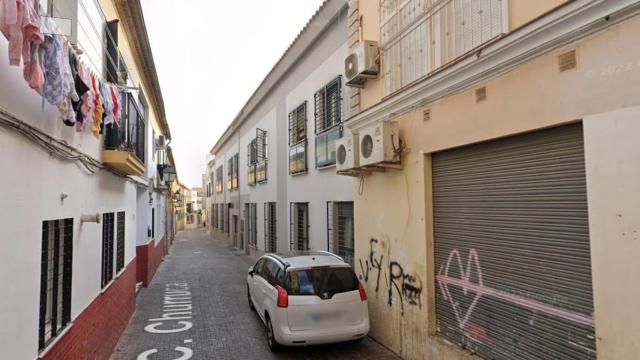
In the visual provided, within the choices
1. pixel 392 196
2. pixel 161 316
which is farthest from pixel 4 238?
pixel 161 316

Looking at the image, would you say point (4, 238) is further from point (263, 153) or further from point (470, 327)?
point (263, 153)

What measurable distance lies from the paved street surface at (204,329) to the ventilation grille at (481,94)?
429cm

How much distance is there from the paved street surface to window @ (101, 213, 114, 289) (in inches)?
53.8

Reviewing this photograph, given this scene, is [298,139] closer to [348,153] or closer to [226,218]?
[348,153]

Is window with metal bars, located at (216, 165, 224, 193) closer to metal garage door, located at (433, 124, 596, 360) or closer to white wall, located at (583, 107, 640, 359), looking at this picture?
metal garage door, located at (433, 124, 596, 360)

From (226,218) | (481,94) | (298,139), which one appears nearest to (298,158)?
(298,139)

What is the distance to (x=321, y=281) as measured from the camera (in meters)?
6.75

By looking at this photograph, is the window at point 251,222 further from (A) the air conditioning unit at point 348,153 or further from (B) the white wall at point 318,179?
(A) the air conditioning unit at point 348,153

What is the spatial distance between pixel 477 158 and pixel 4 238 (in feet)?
16.0

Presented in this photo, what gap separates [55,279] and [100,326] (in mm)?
2221

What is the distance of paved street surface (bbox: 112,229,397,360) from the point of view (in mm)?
7105

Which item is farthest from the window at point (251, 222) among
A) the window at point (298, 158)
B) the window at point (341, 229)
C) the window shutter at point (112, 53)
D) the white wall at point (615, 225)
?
the white wall at point (615, 225)

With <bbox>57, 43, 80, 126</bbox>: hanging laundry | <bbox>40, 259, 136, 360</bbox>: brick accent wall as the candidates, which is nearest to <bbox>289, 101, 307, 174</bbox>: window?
<bbox>40, 259, 136, 360</bbox>: brick accent wall

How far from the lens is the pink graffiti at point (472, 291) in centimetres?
409
